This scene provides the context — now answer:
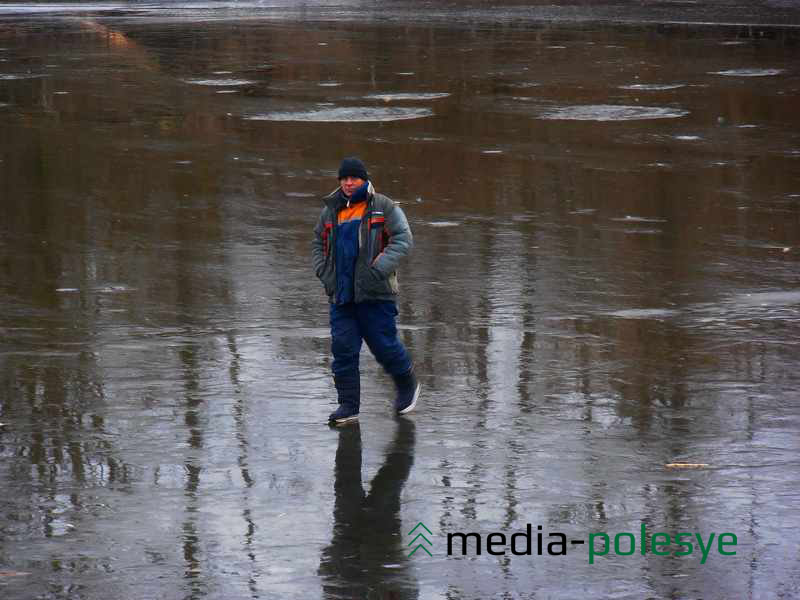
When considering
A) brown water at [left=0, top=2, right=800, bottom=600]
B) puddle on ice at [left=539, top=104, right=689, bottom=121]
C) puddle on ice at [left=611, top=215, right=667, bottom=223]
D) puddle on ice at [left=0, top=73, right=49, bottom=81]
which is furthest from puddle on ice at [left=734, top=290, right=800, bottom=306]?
puddle on ice at [left=0, top=73, right=49, bottom=81]

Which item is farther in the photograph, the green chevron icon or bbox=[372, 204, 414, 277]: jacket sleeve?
bbox=[372, 204, 414, 277]: jacket sleeve

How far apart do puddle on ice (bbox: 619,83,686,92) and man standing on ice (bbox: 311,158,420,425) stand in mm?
13643

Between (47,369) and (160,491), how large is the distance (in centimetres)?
220

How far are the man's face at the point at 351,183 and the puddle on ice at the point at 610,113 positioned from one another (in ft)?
34.8

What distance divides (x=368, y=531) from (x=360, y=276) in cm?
191

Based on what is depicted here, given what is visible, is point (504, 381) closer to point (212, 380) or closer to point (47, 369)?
point (212, 380)

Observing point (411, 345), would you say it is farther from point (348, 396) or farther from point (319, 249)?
point (348, 396)

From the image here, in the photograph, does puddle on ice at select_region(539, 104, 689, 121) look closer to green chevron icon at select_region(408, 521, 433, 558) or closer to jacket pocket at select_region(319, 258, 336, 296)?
jacket pocket at select_region(319, 258, 336, 296)

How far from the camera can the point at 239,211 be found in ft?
41.4

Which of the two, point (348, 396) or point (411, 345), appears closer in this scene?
point (348, 396)

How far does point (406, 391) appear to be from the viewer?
7.53m

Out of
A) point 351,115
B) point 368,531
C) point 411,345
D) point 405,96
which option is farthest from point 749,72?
point 368,531

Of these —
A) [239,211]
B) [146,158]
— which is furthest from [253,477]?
[146,158]

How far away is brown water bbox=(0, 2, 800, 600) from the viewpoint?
5.60 meters
